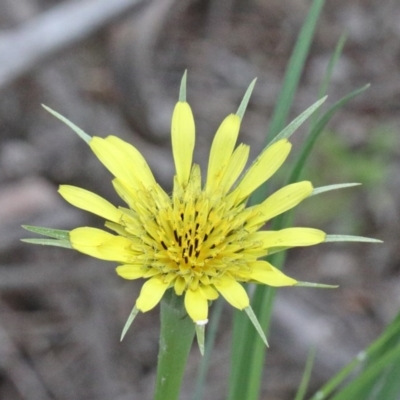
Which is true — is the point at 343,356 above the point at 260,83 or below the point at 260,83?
below

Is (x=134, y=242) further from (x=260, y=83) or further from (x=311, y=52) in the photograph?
(x=311, y=52)

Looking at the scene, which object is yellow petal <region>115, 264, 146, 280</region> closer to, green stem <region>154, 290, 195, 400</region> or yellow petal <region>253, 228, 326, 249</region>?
green stem <region>154, 290, 195, 400</region>

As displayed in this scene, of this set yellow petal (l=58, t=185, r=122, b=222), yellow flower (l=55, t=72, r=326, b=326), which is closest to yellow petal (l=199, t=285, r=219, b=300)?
yellow flower (l=55, t=72, r=326, b=326)

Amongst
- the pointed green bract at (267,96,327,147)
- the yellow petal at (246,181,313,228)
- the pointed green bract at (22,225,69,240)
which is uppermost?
the pointed green bract at (267,96,327,147)

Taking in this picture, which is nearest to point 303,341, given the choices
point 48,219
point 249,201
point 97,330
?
point 97,330

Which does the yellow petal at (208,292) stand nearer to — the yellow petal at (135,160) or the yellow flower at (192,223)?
the yellow flower at (192,223)

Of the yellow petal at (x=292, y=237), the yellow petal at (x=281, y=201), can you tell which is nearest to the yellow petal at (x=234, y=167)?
the yellow petal at (x=281, y=201)

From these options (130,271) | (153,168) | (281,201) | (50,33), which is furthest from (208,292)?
(153,168)
